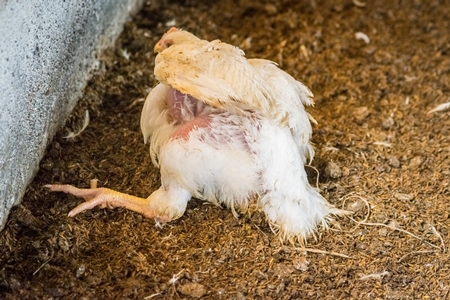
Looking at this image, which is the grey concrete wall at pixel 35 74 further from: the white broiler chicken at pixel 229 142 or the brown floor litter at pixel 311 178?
the white broiler chicken at pixel 229 142

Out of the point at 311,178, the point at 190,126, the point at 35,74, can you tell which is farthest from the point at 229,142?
the point at 35,74

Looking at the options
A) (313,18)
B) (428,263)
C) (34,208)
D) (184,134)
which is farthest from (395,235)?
(313,18)

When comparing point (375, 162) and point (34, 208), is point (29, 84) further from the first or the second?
point (375, 162)

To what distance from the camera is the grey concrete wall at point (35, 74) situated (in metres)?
2.09

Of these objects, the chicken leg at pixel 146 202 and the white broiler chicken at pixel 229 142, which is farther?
the chicken leg at pixel 146 202

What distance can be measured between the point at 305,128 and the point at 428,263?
0.58 m

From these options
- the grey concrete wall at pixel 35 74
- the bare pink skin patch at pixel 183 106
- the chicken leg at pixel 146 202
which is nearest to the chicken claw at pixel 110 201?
the chicken leg at pixel 146 202

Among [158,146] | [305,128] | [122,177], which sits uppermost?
[305,128]

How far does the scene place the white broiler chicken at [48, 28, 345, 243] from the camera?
2.13 metres

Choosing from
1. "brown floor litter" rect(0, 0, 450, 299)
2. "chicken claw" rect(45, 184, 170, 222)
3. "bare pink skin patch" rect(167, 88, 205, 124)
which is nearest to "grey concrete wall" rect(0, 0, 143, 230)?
"brown floor litter" rect(0, 0, 450, 299)

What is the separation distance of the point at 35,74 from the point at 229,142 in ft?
2.17

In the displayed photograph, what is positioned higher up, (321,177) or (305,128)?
(305,128)

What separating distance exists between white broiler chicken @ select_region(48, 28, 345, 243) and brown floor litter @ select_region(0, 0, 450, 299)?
0.23 feet

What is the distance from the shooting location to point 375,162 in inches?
104
